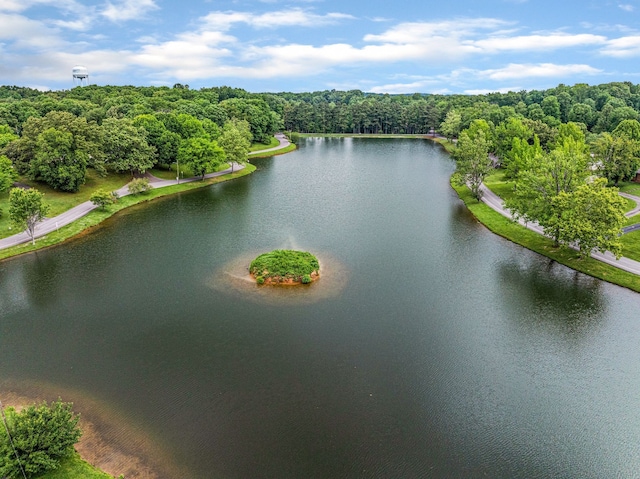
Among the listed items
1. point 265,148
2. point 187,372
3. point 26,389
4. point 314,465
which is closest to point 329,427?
point 314,465

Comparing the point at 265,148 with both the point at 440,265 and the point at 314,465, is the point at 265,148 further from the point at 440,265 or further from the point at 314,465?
the point at 314,465

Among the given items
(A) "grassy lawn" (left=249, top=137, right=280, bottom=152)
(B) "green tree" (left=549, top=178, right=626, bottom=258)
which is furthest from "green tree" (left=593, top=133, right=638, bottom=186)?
(A) "grassy lawn" (left=249, top=137, right=280, bottom=152)

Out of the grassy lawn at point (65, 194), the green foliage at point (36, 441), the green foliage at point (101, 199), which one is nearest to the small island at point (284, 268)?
the green foliage at point (36, 441)

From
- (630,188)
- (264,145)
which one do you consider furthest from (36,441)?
(264,145)

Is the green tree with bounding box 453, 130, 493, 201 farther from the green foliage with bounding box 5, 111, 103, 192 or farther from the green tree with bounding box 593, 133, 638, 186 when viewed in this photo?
the green foliage with bounding box 5, 111, 103, 192

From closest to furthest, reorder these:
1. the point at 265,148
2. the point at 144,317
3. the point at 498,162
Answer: the point at 144,317 → the point at 498,162 → the point at 265,148

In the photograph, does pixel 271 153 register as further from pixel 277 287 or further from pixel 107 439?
pixel 107 439

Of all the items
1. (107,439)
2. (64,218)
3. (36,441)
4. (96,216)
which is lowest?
(107,439)
